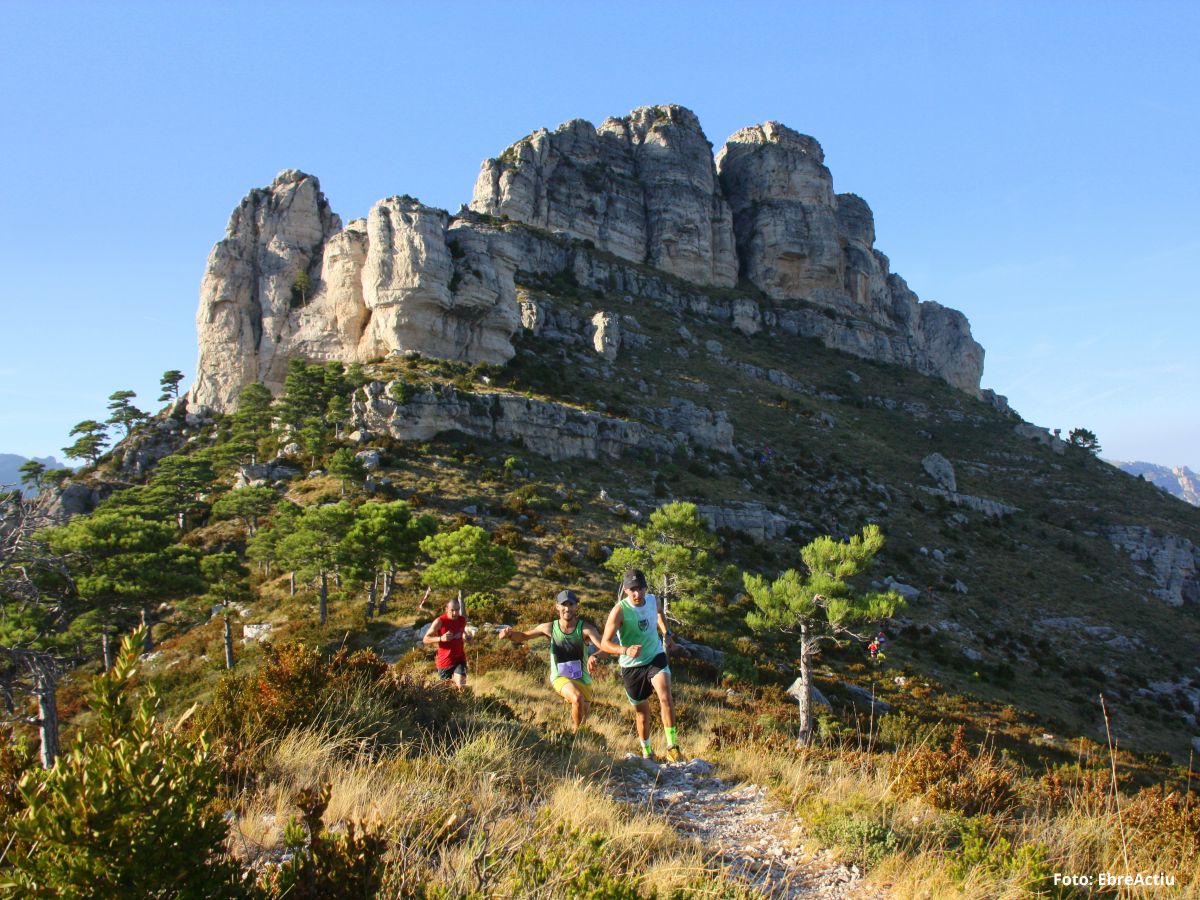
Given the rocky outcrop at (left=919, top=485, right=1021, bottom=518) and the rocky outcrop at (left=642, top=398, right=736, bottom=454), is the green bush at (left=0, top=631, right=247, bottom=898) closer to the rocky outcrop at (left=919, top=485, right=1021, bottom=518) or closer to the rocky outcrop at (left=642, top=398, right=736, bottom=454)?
the rocky outcrop at (left=642, top=398, right=736, bottom=454)

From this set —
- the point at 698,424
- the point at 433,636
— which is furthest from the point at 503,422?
the point at 433,636

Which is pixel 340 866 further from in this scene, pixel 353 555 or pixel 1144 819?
pixel 353 555

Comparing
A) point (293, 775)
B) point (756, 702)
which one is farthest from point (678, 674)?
point (293, 775)

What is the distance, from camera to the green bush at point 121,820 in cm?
189

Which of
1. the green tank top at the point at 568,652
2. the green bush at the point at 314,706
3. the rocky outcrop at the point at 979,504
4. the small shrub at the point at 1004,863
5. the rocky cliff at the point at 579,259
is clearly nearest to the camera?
the small shrub at the point at 1004,863

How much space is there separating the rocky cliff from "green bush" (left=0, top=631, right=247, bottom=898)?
42.2 meters

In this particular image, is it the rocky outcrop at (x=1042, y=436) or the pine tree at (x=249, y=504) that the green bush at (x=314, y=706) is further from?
the rocky outcrop at (x=1042, y=436)

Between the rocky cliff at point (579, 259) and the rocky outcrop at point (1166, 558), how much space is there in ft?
124

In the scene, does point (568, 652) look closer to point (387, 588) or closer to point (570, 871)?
point (570, 871)

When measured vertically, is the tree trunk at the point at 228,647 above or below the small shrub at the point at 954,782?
below

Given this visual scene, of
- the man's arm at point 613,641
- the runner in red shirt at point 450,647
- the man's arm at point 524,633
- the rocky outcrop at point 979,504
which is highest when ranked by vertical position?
the rocky outcrop at point 979,504

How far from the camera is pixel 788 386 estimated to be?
61.6 metres

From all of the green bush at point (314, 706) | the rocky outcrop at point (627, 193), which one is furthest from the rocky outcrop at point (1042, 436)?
the green bush at point (314, 706)

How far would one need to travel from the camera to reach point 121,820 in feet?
6.36
